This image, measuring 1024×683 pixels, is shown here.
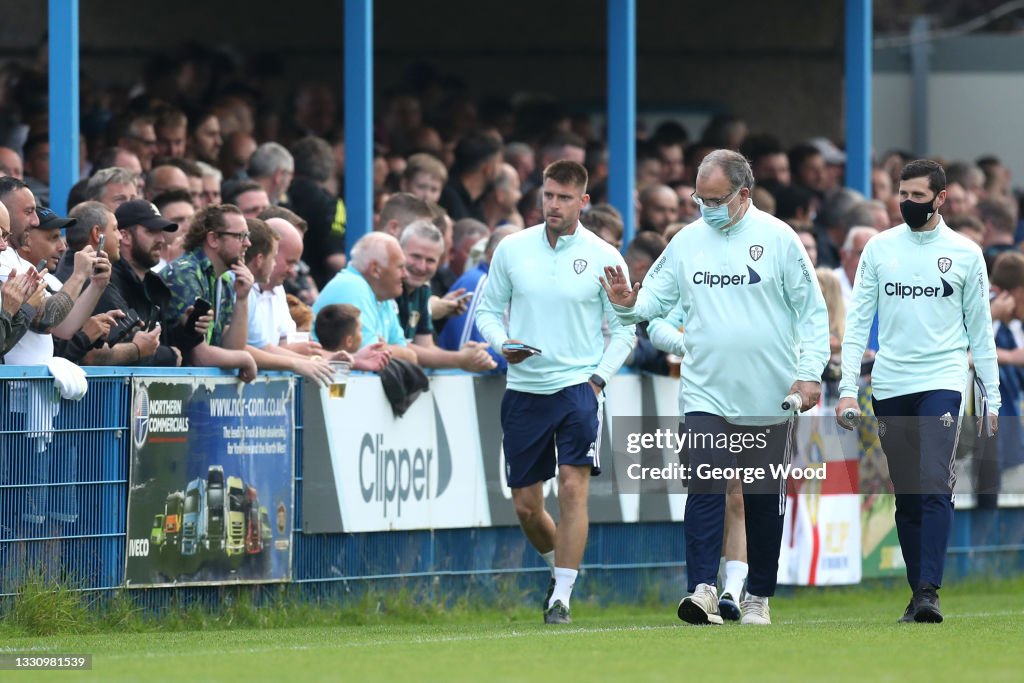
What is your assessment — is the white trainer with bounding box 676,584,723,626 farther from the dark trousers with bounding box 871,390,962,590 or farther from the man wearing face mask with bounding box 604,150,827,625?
the dark trousers with bounding box 871,390,962,590

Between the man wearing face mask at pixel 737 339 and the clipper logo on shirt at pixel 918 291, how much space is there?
0.45 meters

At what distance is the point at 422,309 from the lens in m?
12.6

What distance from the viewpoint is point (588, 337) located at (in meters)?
10.8

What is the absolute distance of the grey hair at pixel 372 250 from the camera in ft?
39.6

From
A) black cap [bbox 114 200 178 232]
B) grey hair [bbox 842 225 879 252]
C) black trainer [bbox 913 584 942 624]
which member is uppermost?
grey hair [bbox 842 225 879 252]

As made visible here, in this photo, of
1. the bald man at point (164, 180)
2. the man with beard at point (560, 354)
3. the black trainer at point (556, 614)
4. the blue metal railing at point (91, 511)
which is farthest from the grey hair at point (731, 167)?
the bald man at point (164, 180)

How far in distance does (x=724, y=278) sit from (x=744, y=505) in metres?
1.15

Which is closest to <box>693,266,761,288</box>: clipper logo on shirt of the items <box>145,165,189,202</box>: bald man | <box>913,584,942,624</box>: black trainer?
<box>913,584,942,624</box>: black trainer

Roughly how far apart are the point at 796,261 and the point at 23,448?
3784 millimetres

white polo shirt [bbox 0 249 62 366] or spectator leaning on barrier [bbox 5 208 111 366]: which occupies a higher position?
spectator leaning on barrier [bbox 5 208 111 366]

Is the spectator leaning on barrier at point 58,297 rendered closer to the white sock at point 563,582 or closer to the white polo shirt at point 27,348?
the white polo shirt at point 27,348

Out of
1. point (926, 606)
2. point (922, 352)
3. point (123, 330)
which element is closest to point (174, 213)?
point (123, 330)

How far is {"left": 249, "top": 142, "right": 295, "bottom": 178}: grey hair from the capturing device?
13898 mm

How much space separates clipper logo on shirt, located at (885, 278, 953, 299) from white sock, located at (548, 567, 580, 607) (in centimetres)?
210
